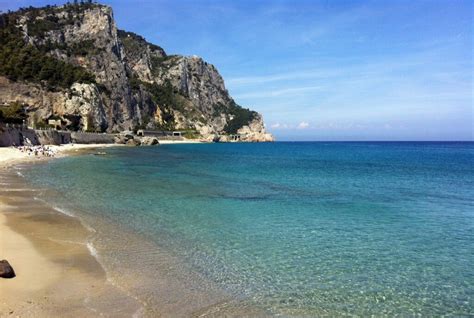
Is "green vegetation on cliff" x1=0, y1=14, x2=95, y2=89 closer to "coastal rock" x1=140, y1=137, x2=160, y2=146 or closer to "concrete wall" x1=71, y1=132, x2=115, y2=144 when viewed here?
"concrete wall" x1=71, y1=132, x2=115, y2=144

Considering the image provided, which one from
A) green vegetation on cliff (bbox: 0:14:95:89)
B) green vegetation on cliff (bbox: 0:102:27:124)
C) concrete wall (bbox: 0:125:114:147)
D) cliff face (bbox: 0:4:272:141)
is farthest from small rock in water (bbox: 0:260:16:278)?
green vegetation on cliff (bbox: 0:14:95:89)

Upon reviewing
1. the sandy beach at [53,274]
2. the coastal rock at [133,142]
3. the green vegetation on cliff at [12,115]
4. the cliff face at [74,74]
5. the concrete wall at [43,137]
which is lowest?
the sandy beach at [53,274]

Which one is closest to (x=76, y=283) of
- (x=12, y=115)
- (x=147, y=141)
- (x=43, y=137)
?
(x=12, y=115)

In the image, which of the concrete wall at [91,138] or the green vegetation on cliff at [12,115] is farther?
the concrete wall at [91,138]

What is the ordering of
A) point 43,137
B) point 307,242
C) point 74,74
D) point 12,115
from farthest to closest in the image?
1. point 74,74
2. point 43,137
3. point 12,115
4. point 307,242

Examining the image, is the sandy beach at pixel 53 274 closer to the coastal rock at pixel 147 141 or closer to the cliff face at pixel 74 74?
the cliff face at pixel 74 74

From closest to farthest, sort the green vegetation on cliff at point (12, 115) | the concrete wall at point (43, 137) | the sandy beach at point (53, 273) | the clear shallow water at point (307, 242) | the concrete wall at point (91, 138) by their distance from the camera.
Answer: the sandy beach at point (53, 273), the clear shallow water at point (307, 242), the concrete wall at point (43, 137), the green vegetation on cliff at point (12, 115), the concrete wall at point (91, 138)

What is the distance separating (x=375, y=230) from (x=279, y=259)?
20.7 feet

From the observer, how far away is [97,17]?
167 m

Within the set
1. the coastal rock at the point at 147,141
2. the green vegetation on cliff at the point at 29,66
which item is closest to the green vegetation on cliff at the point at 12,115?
the green vegetation on cliff at the point at 29,66

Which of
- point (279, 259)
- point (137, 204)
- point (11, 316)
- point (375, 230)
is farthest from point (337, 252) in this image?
point (137, 204)

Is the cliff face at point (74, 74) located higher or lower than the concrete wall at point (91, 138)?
higher

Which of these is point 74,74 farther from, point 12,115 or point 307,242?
point 307,242

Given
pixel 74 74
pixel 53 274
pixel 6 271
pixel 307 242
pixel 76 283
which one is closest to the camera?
pixel 6 271
